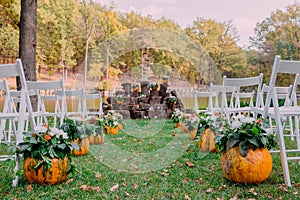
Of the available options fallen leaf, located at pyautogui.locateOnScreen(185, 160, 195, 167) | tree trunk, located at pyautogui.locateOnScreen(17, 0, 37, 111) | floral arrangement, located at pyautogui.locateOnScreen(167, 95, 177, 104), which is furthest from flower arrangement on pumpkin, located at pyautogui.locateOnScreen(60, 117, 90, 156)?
floral arrangement, located at pyautogui.locateOnScreen(167, 95, 177, 104)

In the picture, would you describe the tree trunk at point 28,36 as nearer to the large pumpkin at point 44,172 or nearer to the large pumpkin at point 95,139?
the large pumpkin at point 95,139

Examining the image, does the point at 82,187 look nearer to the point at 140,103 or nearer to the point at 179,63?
the point at 179,63

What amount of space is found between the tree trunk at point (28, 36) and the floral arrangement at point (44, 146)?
404cm

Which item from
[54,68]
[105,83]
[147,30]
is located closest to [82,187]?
[105,83]

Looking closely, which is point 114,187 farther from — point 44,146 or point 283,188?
point 283,188

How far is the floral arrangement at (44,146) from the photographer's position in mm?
2066

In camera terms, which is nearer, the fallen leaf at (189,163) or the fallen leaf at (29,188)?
the fallen leaf at (29,188)

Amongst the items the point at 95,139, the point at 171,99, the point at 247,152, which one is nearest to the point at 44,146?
the point at 247,152

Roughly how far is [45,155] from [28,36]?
14.6ft

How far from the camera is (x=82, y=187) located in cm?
204

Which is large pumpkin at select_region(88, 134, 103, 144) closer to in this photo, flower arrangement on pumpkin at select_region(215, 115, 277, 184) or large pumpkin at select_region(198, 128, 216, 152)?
large pumpkin at select_region(198, 128, 216, 152)

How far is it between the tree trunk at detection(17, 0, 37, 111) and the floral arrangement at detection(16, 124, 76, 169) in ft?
13.2

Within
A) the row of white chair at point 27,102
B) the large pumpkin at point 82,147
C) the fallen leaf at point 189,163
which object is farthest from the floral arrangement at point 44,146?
the fallen leaf at point 189,163

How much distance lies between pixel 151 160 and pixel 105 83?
98 cm
